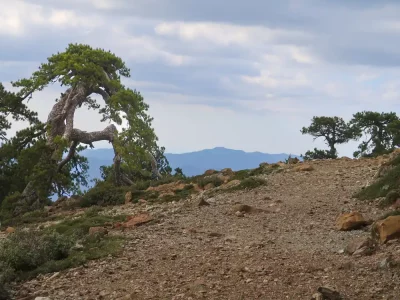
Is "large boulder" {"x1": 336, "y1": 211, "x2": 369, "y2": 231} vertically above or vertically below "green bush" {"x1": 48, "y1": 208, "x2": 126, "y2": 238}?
below

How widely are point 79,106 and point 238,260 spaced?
19.7 meters

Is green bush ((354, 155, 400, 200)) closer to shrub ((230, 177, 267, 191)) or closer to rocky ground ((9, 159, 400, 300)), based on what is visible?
rocky ground ((9, 159, 400, 300))

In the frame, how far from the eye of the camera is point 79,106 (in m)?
27.9

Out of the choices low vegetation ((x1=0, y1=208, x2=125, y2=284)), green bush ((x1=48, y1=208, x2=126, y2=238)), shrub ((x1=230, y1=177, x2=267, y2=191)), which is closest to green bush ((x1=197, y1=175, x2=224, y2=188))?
shrub ((x1=230, y1=177, x2=267, y2=191))

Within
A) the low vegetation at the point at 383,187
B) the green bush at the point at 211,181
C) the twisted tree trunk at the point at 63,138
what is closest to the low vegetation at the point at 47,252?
the low vegetation at the point at 383,187

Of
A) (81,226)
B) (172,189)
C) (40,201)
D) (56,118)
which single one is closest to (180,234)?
(81,226)

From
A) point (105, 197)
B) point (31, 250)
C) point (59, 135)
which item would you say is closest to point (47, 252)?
point (31, 250)

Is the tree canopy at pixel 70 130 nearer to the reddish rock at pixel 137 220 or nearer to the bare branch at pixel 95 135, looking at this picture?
the bare branch at pixel 95 135

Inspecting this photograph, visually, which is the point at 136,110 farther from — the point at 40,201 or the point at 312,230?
the point at 312,230

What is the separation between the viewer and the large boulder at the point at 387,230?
948cm

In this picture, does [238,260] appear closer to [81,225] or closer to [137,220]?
[137,220]

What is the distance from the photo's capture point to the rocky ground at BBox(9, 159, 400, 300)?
26.2 ft

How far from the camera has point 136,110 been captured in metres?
26.2

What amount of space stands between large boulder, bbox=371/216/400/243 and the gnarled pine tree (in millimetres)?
16424
